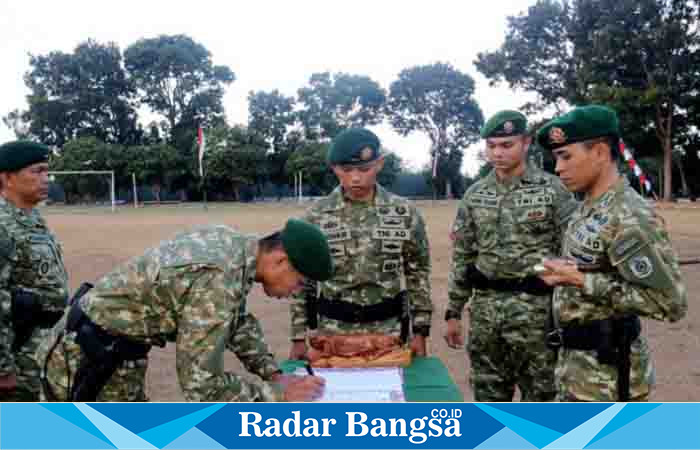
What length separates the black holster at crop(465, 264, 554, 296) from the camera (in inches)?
115

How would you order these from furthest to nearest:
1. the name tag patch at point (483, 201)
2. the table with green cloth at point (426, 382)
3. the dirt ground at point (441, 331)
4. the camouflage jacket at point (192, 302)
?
1. the dirt ground at point (441, 331)
2. the name tag patch at point (483, 201)
3. the table with green cloth at point (426, 382)
4. the camouflage jacket at point (192, 302)

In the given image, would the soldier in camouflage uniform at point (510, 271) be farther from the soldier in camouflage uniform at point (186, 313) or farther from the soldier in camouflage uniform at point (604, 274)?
the soldier in camouflage uniform at point (186, 313)

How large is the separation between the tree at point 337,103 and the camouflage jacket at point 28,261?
44.2 metres

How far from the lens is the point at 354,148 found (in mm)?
2854

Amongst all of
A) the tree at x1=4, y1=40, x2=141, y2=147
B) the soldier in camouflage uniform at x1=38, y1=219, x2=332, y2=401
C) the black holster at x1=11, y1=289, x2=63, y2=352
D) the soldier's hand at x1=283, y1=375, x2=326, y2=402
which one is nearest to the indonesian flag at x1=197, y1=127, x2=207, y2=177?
the tree at x1=4, y1=40, x2=141, y2=147

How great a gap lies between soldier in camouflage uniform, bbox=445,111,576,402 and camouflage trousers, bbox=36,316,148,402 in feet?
5.37

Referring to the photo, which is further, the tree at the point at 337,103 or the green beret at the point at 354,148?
the tree at the point at 337,103

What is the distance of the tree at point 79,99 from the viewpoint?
43344 millimetres

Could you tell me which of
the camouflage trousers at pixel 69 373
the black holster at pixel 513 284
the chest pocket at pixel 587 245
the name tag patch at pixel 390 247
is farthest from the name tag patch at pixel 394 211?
the camouflage trousers at pixel 69 373

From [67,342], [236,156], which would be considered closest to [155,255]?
[67,342]

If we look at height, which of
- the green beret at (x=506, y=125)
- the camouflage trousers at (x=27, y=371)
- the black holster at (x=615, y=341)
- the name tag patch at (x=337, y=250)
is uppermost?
the green beret at (x=506, y=125)

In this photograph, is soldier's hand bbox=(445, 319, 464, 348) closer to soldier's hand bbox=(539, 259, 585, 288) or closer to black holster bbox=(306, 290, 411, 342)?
black holster bbox=(306, 290, 411, 342)

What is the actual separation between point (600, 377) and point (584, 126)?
88cm

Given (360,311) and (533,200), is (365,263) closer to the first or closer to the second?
(360,311)
